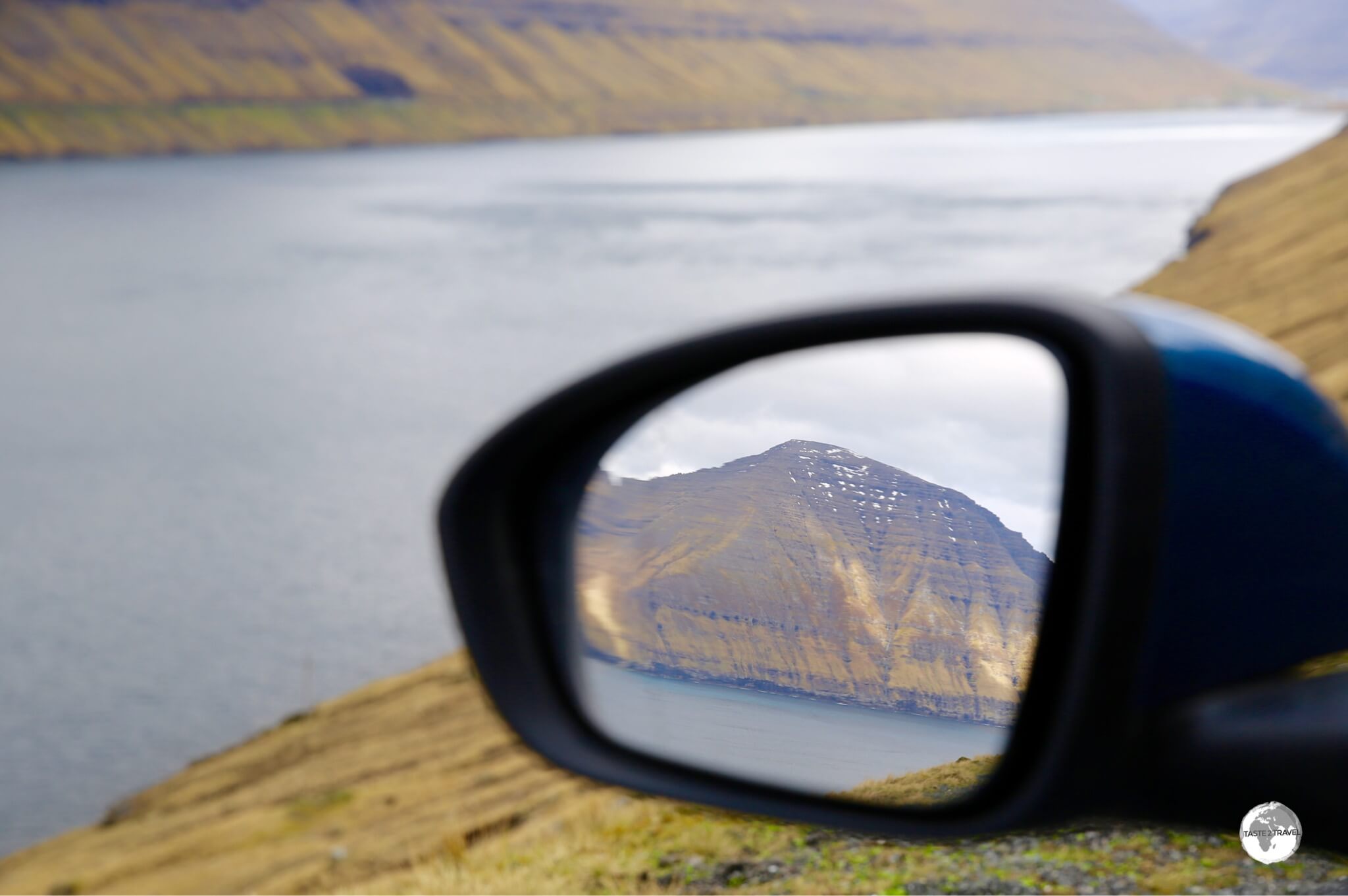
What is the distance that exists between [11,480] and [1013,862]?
74.6 ft

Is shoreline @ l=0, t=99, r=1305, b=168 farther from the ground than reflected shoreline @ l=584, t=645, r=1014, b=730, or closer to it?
closer to it

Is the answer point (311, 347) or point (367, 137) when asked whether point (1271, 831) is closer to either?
point (311, 347)

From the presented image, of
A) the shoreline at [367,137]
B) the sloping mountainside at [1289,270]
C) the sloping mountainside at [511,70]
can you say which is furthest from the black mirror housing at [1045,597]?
the sloping mountainside at [511,70]

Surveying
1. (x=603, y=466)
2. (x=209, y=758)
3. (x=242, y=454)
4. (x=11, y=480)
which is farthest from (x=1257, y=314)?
(x=11, y=480)

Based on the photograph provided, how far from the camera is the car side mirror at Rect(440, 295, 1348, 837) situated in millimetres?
916

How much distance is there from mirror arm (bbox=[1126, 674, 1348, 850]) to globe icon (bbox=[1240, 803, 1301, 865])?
1cm

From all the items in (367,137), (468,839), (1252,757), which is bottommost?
(367,137)

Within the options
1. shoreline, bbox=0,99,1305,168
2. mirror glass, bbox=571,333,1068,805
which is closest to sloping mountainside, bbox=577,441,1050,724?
mirror glass, bbox=571,333,1068,805

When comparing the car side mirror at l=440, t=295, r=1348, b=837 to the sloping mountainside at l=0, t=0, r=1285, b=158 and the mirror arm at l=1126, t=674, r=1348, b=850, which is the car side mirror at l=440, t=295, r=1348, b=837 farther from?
the sloping mountainside at l=0, t=0, r=1285, b=158

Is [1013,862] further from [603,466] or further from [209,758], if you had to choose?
[209,758]

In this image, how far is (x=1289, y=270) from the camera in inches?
567

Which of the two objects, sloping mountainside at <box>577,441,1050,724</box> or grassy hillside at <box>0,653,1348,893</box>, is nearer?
sloping mountainside at <box>577,441,1050,724</box>

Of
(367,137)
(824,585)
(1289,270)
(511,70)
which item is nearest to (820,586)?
(824,585)

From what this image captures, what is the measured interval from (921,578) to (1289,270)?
1496cm
